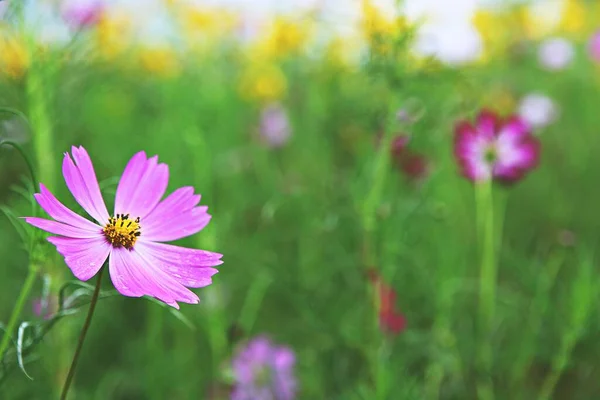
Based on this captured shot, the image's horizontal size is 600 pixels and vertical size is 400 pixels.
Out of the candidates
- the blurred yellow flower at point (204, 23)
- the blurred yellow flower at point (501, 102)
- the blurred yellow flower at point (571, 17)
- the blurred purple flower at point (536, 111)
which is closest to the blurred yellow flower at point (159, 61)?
the blurred yellow flower at point (204, 23)

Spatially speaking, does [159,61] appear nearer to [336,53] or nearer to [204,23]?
[204,23]

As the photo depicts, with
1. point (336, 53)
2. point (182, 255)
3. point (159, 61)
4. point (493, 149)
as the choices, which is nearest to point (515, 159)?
point (493, 149)

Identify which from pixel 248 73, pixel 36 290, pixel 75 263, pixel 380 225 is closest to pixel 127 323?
pixel 36 290

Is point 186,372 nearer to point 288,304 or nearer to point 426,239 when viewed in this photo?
point 288,304

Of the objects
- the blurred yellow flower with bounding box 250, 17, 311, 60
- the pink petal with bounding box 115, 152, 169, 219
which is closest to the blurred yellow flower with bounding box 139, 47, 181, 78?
the blurred yellow flower with bounding box 250, 17, 311, 60

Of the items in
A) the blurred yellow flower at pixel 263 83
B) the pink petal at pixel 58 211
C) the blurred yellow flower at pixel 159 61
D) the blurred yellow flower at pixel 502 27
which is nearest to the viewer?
the pink petal at pixel 58 211

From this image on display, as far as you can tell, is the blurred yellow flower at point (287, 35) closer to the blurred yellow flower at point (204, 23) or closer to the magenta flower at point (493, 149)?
the blurred yellow flower at point (204, 23)

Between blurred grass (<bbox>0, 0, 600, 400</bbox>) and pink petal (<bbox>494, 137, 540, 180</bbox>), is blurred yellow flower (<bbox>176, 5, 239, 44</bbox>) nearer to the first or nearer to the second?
blurred grass (<bbox>0, 0, 600, 400</bbox>)
